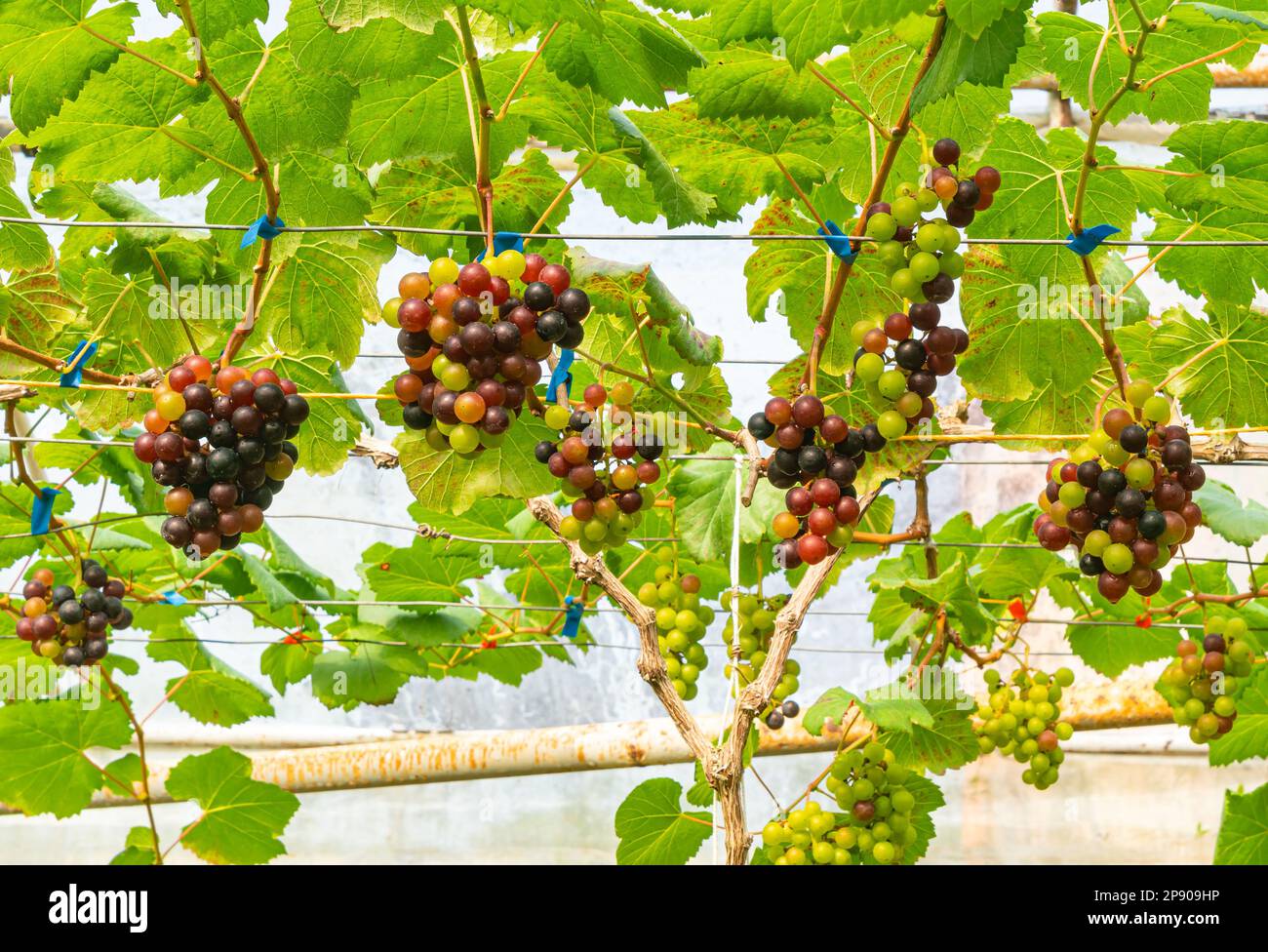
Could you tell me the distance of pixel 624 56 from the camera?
1.28 m

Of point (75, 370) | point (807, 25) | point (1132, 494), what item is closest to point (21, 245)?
point (75, 370)

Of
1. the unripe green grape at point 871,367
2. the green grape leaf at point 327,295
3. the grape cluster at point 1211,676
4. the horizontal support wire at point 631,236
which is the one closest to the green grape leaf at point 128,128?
the horizontal support wire at point 631,236

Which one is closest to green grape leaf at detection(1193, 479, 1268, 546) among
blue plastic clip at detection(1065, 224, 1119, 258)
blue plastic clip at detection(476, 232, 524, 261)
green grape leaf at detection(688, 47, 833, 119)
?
blue plastic clip at detection(1065, 224, 1119, 258)

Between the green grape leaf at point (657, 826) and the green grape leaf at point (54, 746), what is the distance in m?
1.17

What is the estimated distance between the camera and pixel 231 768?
2.54 meters

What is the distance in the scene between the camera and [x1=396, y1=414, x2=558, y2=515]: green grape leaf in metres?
1.35

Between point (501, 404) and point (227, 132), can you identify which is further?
point (227, 132)

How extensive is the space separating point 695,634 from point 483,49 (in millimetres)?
1080

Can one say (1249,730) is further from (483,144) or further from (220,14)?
(220,14)

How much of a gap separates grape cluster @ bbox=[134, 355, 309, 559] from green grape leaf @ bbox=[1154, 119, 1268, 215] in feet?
3.38

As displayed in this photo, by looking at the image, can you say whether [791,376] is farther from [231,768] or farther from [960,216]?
[231,768]

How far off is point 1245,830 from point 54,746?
2562 mm
